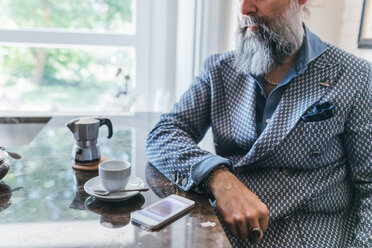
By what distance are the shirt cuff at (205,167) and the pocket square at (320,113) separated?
0.27m

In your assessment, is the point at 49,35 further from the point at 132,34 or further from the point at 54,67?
the point at 132,34

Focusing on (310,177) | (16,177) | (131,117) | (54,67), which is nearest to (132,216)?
(16,177)

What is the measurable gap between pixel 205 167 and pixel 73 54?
1.52m

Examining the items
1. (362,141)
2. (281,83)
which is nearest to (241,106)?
(281,83)

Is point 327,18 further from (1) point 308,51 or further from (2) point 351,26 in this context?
(1) point 308,51

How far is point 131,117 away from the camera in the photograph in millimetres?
1739

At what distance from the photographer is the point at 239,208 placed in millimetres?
850

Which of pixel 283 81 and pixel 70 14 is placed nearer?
pixel 283 81

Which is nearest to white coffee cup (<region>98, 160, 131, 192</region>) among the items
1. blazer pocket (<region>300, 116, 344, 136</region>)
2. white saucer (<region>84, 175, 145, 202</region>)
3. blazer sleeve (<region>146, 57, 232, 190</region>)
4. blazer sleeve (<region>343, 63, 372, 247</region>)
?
white saucer (<region>84, 175, 145, 202</region>)

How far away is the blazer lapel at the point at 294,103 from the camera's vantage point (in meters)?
1.01

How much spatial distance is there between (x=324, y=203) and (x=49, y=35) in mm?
1730

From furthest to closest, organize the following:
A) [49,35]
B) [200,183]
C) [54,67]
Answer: [54,67]
[49,35]
[200,183]

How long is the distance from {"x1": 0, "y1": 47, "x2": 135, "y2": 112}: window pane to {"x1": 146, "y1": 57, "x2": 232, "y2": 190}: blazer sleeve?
89cm

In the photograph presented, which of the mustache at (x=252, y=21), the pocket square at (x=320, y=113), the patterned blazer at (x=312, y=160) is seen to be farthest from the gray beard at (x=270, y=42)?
the pocket square at (x=320, y=113)
